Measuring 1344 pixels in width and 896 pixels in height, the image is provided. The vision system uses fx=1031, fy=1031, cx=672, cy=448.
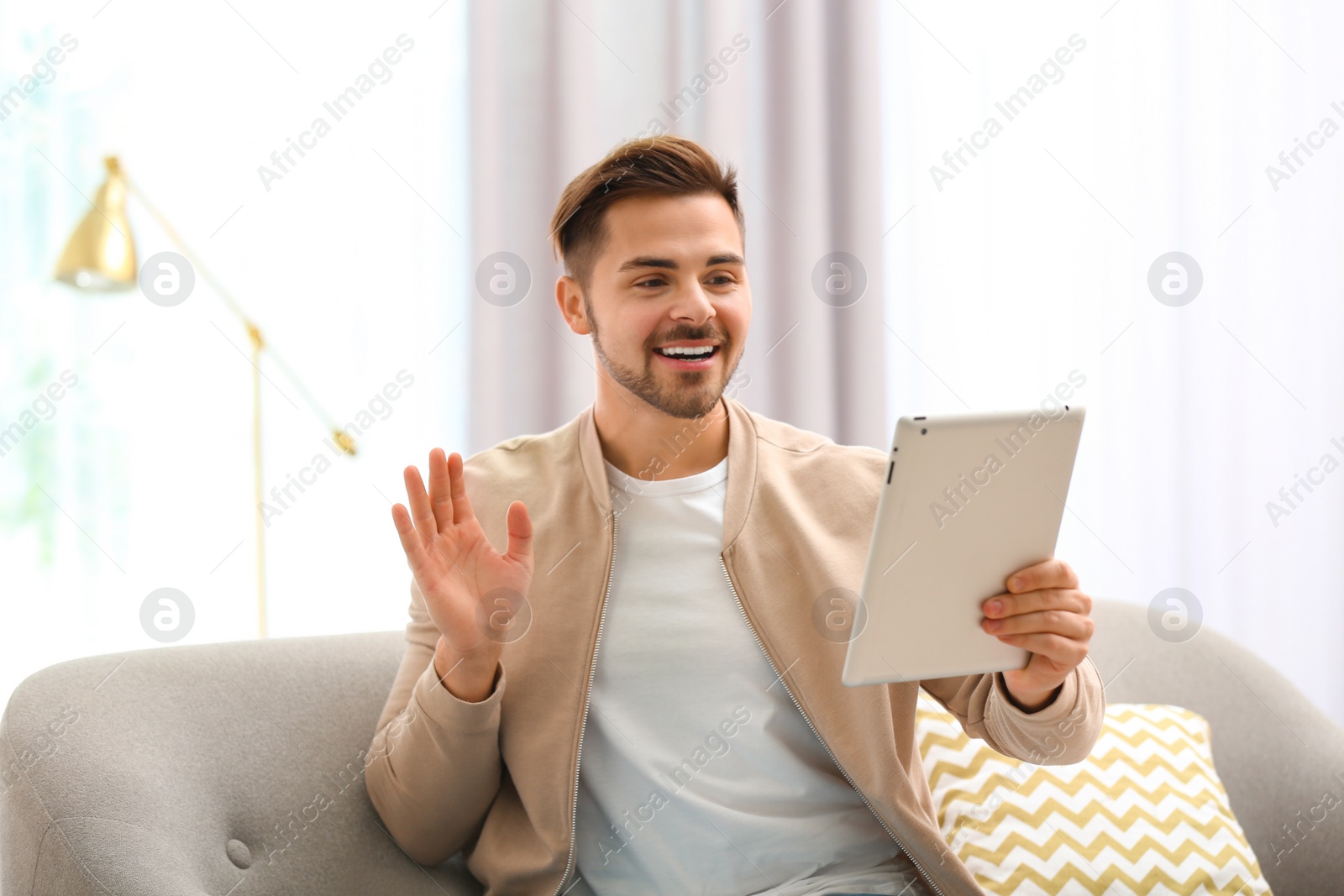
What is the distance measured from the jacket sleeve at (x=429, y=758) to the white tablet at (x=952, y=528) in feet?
1.53

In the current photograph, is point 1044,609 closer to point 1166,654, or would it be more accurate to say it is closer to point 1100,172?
point 1166,654

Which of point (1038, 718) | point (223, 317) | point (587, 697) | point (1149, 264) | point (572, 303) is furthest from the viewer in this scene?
point (1149, 264)

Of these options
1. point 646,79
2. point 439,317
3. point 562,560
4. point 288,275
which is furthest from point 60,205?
point 562,560

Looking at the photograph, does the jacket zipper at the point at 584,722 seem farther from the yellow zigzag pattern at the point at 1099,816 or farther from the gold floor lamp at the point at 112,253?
the gold floor lamp at the point at 112,253

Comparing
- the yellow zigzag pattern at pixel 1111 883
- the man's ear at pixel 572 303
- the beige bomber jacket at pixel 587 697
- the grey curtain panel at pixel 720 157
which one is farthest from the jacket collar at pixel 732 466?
the grey curtain panel at pixel 720 157

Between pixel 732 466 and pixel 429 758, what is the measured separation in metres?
0.54

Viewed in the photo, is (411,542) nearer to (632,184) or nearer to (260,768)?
(260,768)

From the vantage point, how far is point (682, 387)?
140 cm

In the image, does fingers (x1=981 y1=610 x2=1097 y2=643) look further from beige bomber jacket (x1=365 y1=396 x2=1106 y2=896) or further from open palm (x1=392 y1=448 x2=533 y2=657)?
open palm (x1=392 y1=448 x2=533 y2=657)

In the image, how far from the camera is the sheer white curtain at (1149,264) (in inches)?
98.7

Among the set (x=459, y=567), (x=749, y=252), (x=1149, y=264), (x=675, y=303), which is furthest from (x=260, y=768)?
(x=1149, y=264)

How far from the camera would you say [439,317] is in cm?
225

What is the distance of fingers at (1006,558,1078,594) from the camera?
1.07 metres

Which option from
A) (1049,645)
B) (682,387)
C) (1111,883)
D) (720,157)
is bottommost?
(1111,883)
